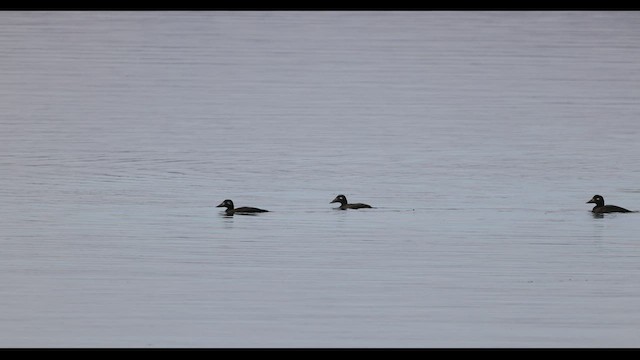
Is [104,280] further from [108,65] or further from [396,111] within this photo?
[108,65]

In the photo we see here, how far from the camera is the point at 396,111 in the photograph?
1534 inches

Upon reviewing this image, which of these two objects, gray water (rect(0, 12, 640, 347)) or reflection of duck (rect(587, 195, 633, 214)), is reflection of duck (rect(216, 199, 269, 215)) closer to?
gray water (rect(0, 12, 640, 347))

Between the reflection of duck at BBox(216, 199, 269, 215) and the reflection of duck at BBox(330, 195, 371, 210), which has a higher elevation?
the reflection of duck at BBox(330, 195, 371, 210)

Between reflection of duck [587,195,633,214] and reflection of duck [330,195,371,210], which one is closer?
reflection of duck [587,195,633,214]

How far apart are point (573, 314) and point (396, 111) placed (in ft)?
82.1

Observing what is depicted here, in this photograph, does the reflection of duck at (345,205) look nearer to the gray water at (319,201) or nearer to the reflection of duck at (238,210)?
the gray water at (319,201)

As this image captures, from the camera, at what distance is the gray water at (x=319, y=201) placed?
45.6ft

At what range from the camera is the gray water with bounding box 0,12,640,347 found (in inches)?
547

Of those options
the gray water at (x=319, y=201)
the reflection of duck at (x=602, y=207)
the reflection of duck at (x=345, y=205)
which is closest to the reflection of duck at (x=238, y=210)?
the gray water at (x=319, y=201)

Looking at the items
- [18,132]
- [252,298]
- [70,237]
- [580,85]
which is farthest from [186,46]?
[252,298]

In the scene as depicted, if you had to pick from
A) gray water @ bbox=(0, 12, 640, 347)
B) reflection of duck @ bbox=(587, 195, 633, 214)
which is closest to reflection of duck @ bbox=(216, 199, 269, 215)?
gray water @ bbox=(0, 12, 640, 347)

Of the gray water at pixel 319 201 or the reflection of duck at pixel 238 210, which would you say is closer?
the gray water at pixel 319 201

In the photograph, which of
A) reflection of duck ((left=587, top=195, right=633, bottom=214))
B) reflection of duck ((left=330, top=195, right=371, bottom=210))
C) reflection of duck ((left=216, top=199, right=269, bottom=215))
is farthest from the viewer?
reflection of duck ((left=330, top=195, right=371, bottom=210))

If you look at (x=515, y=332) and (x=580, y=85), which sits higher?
(x=580, y=85)
